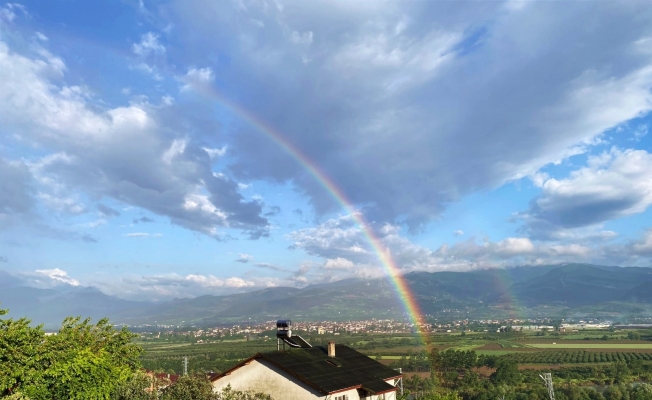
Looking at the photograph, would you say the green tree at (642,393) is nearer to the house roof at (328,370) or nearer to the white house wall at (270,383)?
the house roof at (328,370)

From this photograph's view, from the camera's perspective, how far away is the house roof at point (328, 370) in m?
29.4

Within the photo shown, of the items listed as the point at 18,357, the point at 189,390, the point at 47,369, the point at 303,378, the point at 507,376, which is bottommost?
the point at 507,376

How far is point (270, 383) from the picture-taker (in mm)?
30344

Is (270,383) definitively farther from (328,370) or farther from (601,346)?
(601,346)

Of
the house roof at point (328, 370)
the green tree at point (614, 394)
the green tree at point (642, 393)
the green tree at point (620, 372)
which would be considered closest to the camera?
the house roof at point (328, 370)

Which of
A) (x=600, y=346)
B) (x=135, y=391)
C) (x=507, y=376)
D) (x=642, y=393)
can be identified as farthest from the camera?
(x=600, y=346)

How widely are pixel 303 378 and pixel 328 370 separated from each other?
307cm

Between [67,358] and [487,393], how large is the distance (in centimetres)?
6569

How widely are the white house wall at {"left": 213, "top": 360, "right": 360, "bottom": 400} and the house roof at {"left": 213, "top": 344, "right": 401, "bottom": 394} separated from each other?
413 millimetres

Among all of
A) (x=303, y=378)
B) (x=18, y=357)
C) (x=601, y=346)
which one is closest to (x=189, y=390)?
(x=18, y=357)

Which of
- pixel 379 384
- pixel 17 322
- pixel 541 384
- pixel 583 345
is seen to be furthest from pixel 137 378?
pixel 583 345

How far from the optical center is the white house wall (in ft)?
96.0

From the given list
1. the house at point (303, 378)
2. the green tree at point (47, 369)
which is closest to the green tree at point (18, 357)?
the green tree at point (47, 369)

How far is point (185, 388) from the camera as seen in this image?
1998cm
